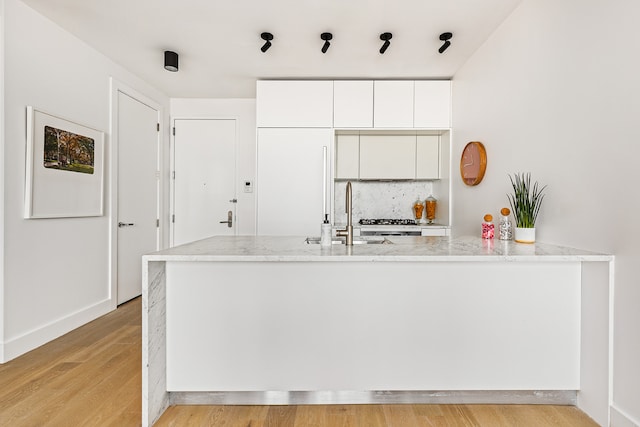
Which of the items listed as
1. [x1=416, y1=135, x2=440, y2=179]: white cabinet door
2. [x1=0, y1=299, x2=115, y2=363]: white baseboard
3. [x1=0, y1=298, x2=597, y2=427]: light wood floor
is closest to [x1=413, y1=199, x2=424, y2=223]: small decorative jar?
[x1=416, y1=135, x2=440, y2=179]: white cabinet door

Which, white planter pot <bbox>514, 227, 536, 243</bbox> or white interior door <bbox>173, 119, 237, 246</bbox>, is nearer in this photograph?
white planter pot <bbox>514, 227, 536, 243</bbox>

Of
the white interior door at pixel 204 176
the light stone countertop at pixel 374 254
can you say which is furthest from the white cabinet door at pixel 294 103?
the light stone countertop at pixel 374 254

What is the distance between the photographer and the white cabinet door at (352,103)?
3850 mm

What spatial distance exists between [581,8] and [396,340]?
198 centimetres

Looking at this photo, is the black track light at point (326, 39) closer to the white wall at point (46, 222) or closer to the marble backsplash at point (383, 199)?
the marble backsplash at point (383, 199)

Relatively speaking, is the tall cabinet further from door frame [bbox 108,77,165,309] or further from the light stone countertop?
the light stone countertop

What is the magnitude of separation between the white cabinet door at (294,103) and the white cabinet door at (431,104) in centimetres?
92

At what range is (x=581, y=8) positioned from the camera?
6.23 ft

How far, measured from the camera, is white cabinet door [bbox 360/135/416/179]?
4.13 m

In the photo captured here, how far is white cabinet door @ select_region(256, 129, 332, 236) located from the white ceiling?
708 millimetres

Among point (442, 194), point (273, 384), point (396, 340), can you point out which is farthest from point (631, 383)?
point (442, 194)

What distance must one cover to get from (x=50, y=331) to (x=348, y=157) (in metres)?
3.16

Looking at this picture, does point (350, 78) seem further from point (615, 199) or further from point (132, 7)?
point (615, 199)

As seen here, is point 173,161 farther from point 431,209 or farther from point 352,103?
point 431,209
